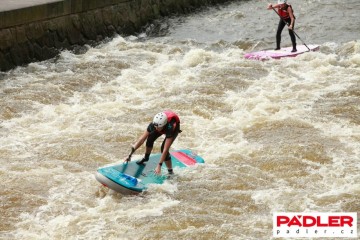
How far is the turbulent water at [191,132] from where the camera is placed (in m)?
9.00

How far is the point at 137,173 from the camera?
9.71 metres

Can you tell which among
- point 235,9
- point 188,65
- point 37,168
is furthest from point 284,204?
point 235,9

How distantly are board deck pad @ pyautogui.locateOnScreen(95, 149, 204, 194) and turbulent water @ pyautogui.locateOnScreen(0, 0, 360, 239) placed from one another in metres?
0.13

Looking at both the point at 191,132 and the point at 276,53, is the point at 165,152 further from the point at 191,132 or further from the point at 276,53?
the point at 276,53

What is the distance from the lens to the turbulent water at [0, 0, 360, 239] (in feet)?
29.5

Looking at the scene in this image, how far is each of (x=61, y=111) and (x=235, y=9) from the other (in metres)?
9.81

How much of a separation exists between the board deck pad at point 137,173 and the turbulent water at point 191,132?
0.13 metres

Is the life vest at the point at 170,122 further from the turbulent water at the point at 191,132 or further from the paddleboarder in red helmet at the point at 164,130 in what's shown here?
the turbulent water at the point at 191,132

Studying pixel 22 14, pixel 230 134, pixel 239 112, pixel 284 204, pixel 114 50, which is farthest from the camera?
pixel 114 50

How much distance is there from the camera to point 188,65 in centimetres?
1566

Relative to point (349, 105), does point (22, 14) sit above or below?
above

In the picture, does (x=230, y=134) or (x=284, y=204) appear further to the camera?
(x=230, y=134)

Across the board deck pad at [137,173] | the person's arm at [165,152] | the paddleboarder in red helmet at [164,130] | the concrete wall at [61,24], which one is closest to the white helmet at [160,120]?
the paddleboarder in red helmet at [164,130]

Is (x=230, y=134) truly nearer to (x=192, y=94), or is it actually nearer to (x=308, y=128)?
(x=308, y=128)
